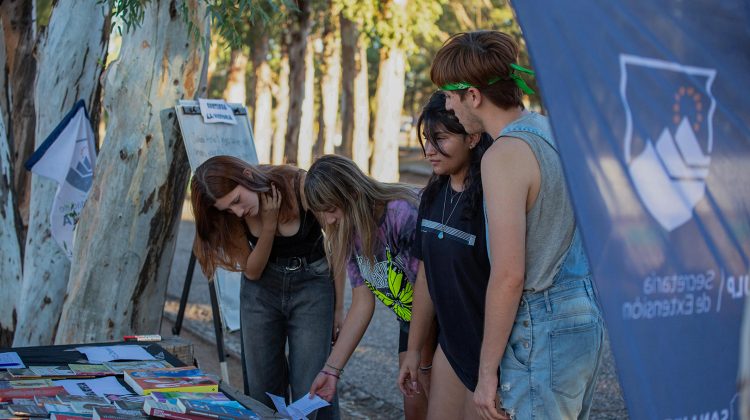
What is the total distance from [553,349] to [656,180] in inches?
34.5

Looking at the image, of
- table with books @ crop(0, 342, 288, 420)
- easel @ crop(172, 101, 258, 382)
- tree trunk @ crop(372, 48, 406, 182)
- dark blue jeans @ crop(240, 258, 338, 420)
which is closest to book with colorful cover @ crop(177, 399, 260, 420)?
table with books @ crop(0, 342, 288, 420)

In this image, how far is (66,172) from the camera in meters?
6.84

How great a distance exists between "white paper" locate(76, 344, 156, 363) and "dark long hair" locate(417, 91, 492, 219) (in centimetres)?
144

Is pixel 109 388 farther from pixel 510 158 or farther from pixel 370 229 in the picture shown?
pixel 510 158

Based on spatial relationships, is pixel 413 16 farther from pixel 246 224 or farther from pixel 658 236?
pixel 658 236

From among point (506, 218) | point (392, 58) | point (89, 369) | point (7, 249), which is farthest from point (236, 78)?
point (506, 218)

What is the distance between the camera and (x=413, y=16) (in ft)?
58.8

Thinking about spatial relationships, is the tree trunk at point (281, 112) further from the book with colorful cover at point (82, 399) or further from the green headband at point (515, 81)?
the green headband at point (515, 81)

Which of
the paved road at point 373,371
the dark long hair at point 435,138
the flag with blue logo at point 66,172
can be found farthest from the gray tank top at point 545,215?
the flag with blue logo at point 66,172

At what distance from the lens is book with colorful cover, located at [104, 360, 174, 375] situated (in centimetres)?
361

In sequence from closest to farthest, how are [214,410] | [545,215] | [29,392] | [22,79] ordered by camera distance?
[545,215]
[214,410]
[29,392]
[22,79]

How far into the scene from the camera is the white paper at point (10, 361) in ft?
11.6

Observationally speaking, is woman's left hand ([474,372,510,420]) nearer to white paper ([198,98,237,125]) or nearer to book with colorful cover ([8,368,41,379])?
book with colorful cover ([8,368,41,379])

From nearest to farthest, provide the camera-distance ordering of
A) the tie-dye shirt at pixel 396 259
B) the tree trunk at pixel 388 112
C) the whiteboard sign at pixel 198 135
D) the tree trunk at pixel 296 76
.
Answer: the tie-dye shirt at pixel 396 259, the whiteboard sign at pixel 198 135, the tree trunk at pixel 388 112, the tree trunk at pixel 296 76
